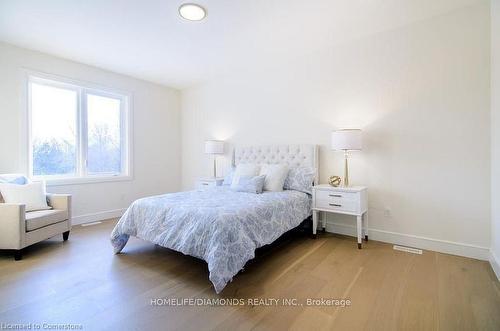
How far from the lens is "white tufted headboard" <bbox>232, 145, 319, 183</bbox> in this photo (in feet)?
11.5

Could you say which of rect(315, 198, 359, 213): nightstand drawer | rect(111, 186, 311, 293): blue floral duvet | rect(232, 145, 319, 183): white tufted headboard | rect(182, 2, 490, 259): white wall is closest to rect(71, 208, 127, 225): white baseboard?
rect(111, 186, 311, 293): blue floral duvet

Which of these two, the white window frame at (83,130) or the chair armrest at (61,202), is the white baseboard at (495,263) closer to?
the chair armrest at (61,202)

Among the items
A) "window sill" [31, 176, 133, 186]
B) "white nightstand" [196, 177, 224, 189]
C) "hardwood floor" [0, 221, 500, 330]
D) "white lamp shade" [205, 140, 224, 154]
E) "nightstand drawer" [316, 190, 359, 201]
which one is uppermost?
"white lamp shade" [205, 140, 224, 154]

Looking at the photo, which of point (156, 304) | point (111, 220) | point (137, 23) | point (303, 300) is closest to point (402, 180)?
point (303, 300)

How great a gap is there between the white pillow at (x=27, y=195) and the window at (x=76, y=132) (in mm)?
682

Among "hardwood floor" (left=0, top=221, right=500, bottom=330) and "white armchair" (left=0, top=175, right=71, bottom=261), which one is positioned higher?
"white armchair" (left=0, top=175, right=71, bottom=261)

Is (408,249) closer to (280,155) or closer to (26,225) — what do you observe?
(280,155)

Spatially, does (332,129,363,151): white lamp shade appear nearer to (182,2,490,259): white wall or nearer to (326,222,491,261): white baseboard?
(182,2,490,259): white wall

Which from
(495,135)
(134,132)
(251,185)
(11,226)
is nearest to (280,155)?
(251,185)

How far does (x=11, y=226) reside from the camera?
8.23 ft

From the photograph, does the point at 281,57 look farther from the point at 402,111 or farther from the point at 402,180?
the point at 402,180

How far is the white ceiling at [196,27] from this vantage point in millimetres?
2465

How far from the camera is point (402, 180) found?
2943 mm

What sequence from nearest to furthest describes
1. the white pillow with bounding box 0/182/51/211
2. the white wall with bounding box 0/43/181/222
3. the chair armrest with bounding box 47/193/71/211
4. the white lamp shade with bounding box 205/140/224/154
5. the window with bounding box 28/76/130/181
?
the white pillow with bounding box 0/182/51/211, the chair armrest with bounding box 47/193/71/211, the white wall with bounding box 0/43/181/222, the window with bounding box 28/76/130/181, the white lamp shade with bounding box 205/140/224/154
